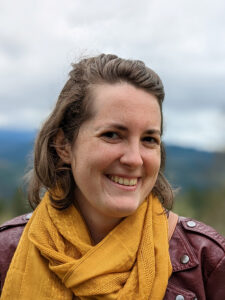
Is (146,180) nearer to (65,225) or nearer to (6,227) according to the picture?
(65,225)

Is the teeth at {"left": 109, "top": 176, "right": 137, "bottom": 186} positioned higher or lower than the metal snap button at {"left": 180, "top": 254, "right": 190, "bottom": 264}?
higher

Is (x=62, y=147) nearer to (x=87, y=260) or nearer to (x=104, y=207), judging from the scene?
(x=104, y=207)

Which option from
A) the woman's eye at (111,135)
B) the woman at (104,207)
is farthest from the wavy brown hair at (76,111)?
the woman's eye at (111,135)

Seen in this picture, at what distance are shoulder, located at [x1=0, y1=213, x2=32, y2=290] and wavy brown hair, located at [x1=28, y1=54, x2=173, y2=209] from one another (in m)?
0.29

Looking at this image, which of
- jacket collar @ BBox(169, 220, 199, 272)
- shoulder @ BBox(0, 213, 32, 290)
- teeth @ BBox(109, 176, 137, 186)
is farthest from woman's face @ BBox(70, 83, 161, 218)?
shoulder @ BBox(0, 213, 32, 290)

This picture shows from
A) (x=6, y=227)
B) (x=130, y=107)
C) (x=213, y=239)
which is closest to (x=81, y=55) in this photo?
(x=130, y=107)

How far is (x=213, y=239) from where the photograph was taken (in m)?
2.80

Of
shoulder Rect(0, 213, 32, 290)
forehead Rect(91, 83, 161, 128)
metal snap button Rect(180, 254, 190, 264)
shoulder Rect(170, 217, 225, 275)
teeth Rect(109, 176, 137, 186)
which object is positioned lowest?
shoulder Rect(0, 213, 32, 290)

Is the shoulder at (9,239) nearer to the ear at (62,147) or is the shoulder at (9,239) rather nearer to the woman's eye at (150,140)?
the ear at (62,147)

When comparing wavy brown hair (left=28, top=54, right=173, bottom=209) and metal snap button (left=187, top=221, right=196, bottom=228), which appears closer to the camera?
wavy brown hair (left=28, top=54, right=173, bottom=209)

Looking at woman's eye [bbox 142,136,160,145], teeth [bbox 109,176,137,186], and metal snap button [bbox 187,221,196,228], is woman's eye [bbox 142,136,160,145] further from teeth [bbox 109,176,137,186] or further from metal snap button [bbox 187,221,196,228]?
metal snap button [bbox 187,221,196,228]

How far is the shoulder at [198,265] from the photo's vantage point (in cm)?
270

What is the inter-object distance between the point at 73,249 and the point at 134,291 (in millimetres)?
432

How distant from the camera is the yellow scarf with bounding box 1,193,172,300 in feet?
8.38
